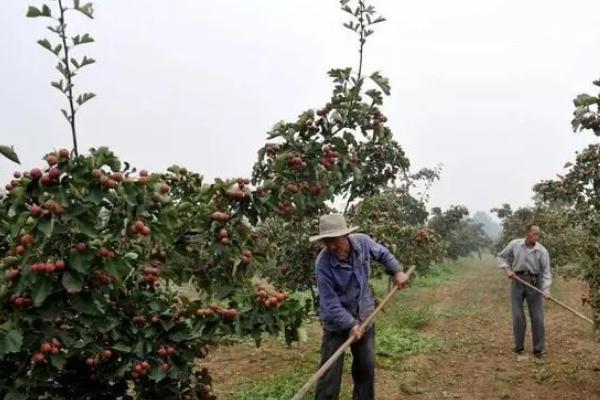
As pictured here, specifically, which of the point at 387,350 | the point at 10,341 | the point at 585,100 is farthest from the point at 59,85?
the point at 387,350

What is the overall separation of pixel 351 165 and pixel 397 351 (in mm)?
5064

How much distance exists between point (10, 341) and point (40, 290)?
0.24 meters

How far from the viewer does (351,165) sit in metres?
4.50

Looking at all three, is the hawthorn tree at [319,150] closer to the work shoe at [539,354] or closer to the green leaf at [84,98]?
the green leaf at [84,98]

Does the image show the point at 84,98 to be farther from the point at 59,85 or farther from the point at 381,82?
the point at 381,82

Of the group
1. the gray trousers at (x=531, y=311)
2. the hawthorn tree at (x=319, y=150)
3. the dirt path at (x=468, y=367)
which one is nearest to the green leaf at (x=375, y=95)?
the hawthorn tree at (x=319, y=150)

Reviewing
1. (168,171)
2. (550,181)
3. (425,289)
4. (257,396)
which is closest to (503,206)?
(425,289)

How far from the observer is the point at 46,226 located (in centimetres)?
259

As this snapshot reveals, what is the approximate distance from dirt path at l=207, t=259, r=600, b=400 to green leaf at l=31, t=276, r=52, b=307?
436 cm

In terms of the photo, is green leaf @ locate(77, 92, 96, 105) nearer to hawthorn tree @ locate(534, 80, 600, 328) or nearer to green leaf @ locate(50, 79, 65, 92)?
green leaf @ locate(50, 79, 65, 92)

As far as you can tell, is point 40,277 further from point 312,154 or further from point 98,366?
point 312,154

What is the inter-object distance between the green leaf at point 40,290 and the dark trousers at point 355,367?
2.74 metres

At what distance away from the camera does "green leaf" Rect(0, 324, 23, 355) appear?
2.62 meters

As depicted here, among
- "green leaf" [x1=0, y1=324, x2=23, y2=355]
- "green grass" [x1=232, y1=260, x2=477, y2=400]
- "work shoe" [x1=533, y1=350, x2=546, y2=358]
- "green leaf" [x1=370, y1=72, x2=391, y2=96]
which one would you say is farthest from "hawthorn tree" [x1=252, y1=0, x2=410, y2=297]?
"work shoe" [x1=533, y1=350, x2=546, y2=358]
